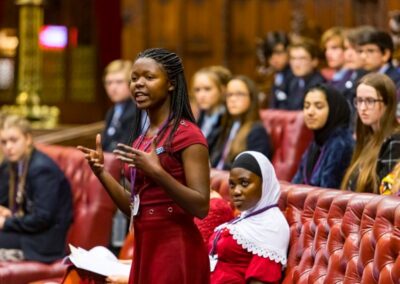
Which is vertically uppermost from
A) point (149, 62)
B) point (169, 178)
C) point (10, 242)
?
point (149, 62)

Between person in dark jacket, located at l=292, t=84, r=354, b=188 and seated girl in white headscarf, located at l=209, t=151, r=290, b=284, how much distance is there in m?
1.25

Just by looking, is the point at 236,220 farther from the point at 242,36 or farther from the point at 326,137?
the point at 242,36

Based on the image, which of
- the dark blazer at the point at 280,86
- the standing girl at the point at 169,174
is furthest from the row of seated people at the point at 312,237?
the dark blazer at the point at 280,86

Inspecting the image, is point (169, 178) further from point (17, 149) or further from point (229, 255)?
point (17, 149)

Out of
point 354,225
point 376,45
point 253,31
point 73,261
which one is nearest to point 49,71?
point 253,31

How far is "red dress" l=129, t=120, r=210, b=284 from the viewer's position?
3.62 m

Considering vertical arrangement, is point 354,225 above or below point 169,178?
below

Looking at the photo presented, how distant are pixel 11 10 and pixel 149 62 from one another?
1017 cm

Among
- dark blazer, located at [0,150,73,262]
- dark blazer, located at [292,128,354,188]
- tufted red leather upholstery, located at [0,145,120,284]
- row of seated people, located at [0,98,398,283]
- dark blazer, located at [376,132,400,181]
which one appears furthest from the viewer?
tufted red leather upholstery, located at [0,145,120,284]

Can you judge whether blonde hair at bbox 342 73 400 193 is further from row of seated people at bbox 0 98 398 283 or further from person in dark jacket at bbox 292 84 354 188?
row of seated people at bbox 0 98 398 283

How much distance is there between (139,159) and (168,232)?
35 centimetres

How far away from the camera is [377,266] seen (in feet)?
13.1

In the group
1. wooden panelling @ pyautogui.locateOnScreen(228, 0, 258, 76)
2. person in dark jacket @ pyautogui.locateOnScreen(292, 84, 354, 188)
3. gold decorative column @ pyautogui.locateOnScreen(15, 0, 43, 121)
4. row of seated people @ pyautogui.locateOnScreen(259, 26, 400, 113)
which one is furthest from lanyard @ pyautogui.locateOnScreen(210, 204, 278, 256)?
gold decorative column @ pyautogui.locateOnScreen(15, 0, 43, 121)

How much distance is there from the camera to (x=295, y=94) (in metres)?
8.89
